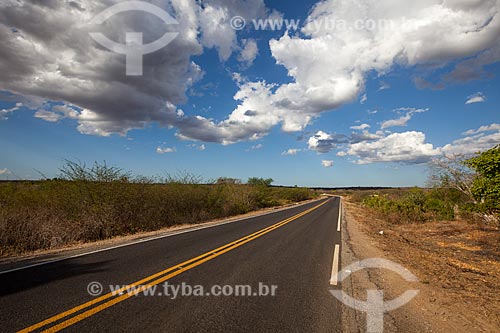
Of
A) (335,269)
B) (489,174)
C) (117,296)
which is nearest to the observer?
(117,296)

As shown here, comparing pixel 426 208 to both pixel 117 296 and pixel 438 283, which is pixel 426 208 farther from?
pixel 117 296

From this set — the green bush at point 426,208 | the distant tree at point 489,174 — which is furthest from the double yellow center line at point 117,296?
the green bush at point 426,208

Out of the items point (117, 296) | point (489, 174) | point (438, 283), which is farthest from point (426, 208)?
point (117, 296)

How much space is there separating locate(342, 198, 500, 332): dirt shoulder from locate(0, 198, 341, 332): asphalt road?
2.25ft

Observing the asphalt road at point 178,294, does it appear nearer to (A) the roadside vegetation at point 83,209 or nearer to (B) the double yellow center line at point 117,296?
(B) the double yellow center line at point 117,296

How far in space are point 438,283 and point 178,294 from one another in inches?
206

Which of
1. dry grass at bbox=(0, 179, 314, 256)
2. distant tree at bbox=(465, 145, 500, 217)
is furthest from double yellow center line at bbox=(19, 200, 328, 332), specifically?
distant tree at bbox=(465, 145, 500, 217)

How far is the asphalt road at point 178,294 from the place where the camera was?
3.34 metres

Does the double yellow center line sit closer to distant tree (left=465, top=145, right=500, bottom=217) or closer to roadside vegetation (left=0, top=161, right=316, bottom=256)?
roadside vegetation (left=0, top=161, right=316, bottom=256)

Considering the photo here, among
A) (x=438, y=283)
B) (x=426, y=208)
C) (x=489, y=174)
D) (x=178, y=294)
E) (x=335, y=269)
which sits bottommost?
(x=438, y=283)

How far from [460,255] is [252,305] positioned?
780 centimetres

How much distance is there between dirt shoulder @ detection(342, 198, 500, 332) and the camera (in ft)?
12.0

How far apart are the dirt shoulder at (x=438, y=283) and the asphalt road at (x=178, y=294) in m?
0.69

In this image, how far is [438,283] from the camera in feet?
17.3
